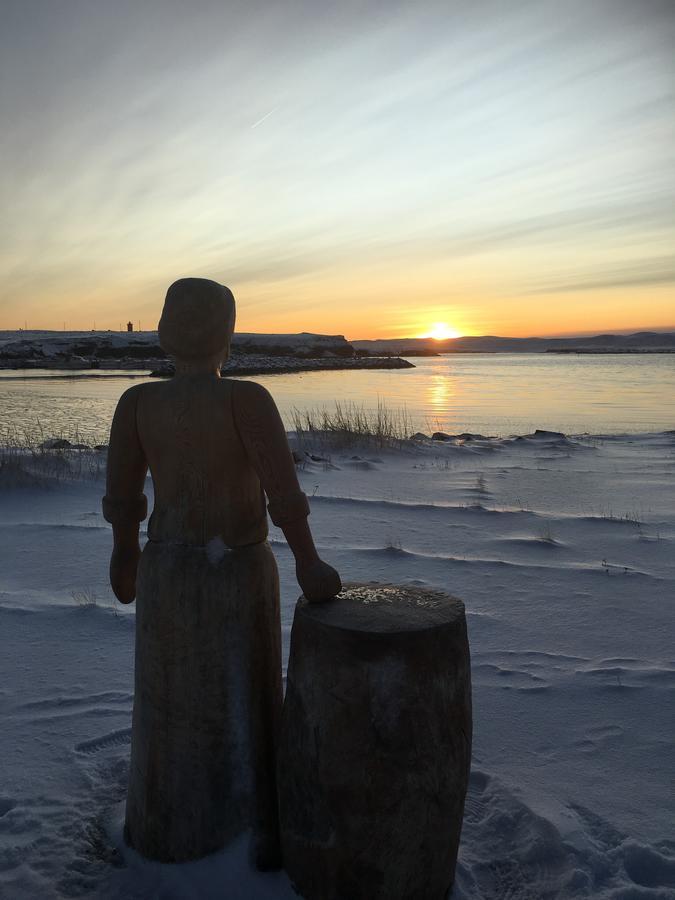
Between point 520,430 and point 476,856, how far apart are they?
14.5 meters

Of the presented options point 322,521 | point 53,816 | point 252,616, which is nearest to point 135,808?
point 53,816

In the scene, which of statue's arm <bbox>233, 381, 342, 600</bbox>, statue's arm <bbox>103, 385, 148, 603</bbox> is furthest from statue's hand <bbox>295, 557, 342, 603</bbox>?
statue's arm <bbox>103, 385, 148, 603</bbox>

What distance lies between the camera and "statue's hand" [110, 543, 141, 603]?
242 centimetres

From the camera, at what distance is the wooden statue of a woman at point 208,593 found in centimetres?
205

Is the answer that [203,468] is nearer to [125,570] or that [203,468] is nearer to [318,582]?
[318,582]

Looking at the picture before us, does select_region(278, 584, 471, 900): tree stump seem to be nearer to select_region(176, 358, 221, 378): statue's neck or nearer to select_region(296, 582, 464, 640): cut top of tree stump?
select_region(296, 582, 464, 640): cut top of tree stump

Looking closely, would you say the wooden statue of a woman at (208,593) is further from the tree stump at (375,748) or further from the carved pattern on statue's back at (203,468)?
the tree stump at (375,748)

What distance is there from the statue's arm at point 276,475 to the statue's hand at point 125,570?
0.66 m

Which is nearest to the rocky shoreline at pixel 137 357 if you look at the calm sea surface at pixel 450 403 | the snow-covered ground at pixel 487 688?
the calm sea surface at pixel 450 403

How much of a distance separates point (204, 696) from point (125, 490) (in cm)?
71

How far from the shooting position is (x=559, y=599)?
4.45m

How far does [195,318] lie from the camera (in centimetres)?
213

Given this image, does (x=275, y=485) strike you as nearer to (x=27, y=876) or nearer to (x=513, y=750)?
(x=27, y=876)

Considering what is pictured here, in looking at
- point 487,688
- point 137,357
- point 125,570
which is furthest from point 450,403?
point 137,357
